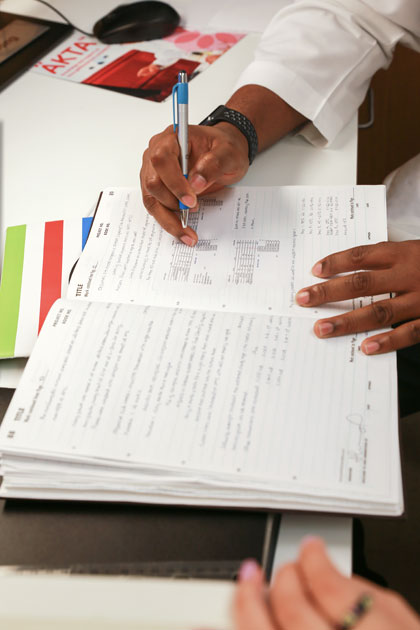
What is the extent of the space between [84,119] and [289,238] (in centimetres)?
45

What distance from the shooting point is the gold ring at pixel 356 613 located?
1.14 ft

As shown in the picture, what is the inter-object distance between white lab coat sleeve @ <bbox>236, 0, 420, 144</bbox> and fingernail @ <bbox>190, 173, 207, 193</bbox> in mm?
236

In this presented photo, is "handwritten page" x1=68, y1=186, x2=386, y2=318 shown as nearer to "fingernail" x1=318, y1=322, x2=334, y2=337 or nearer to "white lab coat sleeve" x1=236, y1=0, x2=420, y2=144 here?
"fingernail" x1=318, y1=322, x2=334, y2=337

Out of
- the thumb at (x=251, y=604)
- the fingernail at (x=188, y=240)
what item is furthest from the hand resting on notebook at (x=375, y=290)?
the thumb at (x=251, y=604)

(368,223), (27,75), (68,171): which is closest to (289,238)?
(368,223)

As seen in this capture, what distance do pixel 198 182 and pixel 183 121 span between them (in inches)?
3.0

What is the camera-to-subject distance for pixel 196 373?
0.55 meters

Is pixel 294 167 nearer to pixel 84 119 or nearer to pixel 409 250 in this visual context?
pixel 409 250

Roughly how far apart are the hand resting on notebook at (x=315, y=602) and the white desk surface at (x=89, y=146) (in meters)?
0.56

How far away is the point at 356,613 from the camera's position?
1.14 feet

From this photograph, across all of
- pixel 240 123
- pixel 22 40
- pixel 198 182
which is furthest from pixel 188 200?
pixel 22 40
